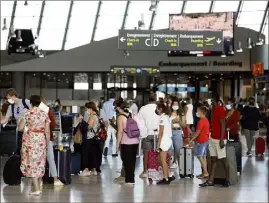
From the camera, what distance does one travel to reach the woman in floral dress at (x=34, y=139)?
9875mm

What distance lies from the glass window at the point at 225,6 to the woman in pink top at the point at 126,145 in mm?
28217

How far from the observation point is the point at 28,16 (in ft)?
124

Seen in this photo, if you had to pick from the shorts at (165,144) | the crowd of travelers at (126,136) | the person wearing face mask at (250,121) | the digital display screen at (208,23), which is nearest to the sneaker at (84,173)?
the crowd of travelers at (126,136)

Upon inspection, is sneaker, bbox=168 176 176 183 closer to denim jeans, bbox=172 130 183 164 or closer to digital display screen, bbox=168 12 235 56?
denim jeans, bbox=172 130 183 164

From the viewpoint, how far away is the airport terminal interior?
1086 centimetres

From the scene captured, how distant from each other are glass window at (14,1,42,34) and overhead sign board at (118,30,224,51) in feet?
47.0

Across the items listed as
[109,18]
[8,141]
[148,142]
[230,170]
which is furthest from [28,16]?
[230,170]

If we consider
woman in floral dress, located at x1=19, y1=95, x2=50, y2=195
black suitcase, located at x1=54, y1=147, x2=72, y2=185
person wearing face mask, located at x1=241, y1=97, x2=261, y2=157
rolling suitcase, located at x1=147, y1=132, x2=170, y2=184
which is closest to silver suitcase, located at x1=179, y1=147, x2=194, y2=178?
rolling suitcase, located at x1=147, y1=132, x2=170, y2=184

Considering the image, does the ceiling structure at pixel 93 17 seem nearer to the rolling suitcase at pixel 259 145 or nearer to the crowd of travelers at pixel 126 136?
the rolling suitcase at pixel 259 145

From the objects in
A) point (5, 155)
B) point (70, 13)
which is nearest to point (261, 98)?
point (70, 13)

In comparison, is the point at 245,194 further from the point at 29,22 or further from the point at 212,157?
the point at 29,22

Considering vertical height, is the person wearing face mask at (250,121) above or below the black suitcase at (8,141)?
above

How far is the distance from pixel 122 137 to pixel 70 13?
27.6 metres

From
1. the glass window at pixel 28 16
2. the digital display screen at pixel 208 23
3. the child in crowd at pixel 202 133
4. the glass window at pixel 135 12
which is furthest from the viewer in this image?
the glass window at pixel 135 12
